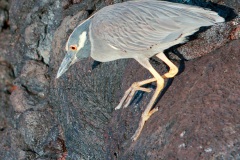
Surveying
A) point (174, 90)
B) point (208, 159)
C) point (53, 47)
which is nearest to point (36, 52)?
point (53, 47)

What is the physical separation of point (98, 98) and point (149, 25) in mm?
1593

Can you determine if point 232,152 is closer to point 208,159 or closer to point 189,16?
point 208,159

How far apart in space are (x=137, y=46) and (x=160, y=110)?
0.59 metres

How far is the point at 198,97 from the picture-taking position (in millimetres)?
3980

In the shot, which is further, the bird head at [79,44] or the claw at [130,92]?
the claw at [130,92]

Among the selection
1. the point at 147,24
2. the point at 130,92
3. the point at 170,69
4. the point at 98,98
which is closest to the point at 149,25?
the point at 147,24

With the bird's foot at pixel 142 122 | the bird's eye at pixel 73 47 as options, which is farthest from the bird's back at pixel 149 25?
the bird's foot at pixel 142 122

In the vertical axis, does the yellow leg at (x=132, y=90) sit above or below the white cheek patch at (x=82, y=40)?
below

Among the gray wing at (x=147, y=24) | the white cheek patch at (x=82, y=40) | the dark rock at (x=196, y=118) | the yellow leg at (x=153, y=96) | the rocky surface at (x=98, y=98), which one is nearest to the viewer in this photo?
the dark rock at (x=196, y=118)

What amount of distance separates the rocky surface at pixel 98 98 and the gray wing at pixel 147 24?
43 cm

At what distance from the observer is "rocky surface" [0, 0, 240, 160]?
3783 millimetres

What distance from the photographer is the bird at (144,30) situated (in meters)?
4.12

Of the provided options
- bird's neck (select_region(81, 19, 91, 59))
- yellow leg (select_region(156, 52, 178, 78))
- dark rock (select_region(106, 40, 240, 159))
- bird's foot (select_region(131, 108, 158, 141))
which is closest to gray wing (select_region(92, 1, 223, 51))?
bird's neck (select_region(81, 19, 91, 59))

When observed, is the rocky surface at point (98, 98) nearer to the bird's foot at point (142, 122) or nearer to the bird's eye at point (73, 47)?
the bird's foot at point (142, 122)
